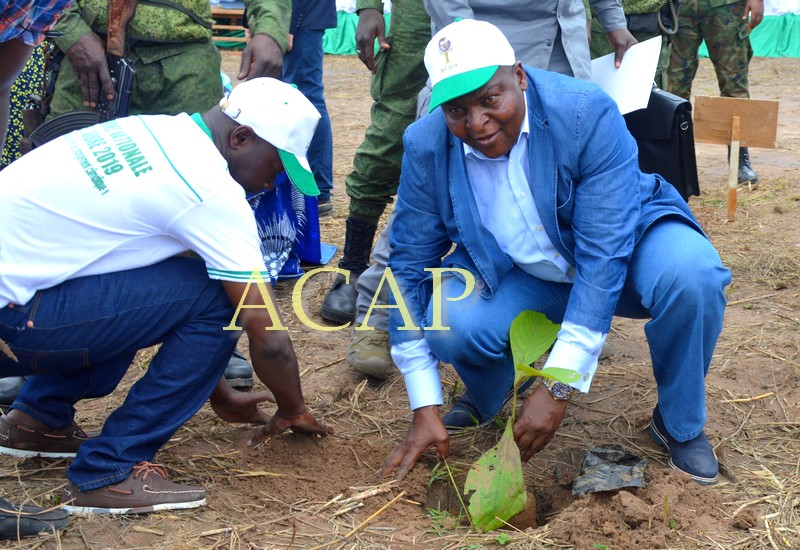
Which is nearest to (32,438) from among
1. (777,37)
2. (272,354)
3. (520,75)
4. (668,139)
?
(272,354)

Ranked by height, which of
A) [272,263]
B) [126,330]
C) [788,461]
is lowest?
[788,461]

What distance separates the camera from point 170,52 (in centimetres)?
353

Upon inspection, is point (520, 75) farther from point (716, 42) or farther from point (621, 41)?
point (716, 42)

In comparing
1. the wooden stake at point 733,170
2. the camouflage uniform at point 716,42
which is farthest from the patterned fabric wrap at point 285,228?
the camouflage uniform at point 716,42

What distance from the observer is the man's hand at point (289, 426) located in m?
2.71

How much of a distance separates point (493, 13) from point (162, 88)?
129 cm

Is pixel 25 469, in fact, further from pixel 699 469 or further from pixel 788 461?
pixel 788 461

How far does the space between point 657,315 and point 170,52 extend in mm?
2074

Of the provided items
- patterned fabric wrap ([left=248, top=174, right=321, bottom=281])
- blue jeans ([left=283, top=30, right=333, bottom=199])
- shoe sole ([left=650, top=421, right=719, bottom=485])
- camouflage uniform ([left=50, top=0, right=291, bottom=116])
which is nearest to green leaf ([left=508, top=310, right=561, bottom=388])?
shoe sole ([left=650, top=421, right=719, bottom=485])

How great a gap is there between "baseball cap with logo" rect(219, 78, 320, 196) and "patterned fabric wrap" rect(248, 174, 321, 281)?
17.2 inches

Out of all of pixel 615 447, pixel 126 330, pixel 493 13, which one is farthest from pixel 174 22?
pixel 615 447

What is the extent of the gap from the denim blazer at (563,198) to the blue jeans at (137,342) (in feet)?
1.83

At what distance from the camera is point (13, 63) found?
9.16ft

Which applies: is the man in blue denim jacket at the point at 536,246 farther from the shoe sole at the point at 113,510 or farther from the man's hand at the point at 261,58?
the man's hand at the point at 261,58
